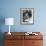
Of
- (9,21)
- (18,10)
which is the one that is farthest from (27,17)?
(9,21)

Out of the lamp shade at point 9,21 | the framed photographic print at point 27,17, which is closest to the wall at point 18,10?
the framed photographic print at point 27,17

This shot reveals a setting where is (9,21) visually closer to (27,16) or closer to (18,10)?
(18,10)

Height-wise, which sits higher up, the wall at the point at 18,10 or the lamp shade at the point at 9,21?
the wall at the point at 18,10

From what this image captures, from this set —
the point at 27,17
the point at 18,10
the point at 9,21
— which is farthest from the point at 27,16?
the point at 9,21

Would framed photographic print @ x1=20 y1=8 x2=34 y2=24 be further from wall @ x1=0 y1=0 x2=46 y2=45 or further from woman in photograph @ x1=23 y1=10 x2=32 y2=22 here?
wall @ x1=0 y1=0 x2=46 y2=45

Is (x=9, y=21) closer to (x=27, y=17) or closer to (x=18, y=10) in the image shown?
(x=18, y=10)

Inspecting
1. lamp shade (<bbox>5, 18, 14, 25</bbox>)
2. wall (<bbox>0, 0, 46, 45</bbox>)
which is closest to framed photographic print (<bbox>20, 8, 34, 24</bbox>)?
wall (<bbox>0, 0, 46, 45</bbox>)

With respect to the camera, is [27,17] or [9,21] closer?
[9,21]

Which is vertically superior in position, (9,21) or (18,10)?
(18,10)

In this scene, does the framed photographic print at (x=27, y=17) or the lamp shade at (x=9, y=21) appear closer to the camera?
the lamp shade at (x=9, y=21)

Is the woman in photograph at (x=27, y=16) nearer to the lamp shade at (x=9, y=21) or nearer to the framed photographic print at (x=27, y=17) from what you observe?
the framed photographic print at (x=27, y=17)

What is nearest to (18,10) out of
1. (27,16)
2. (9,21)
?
(27,16)

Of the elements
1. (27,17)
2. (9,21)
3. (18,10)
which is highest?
(18,10)

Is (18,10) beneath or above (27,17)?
above
